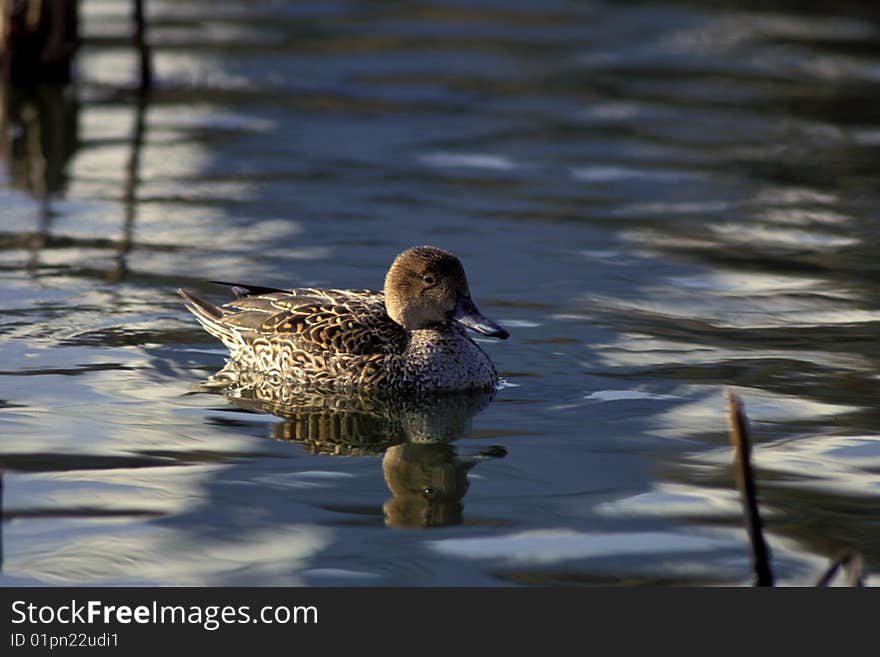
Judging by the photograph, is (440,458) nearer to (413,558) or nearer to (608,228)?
(413,558)

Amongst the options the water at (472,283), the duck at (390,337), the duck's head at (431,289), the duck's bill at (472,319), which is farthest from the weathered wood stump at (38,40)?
the duck's bill at (472,319)

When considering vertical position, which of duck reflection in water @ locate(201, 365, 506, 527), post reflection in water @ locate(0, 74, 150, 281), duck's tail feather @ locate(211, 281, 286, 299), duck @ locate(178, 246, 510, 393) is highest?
post reflection in water @ locate(0, 74, 150, 281)

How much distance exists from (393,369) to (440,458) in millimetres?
962

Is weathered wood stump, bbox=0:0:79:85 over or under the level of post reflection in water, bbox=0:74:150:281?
over

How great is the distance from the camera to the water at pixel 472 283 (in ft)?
22.1

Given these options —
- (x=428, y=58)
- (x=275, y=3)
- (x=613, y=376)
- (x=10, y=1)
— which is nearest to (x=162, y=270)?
(x=613, y=376)

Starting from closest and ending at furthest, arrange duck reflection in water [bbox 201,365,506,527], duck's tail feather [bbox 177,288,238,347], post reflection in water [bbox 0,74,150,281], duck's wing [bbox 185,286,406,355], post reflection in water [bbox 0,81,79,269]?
duck reflection in water [bbox 201,365,506,527] < duck's wing [bbox 185,286,406,355] < duck's tail feather [bbox 177,288,238,347] < post reflection in water [bbox 0,74,150,281] < post reflection in water [bbox 0,81,79,269]

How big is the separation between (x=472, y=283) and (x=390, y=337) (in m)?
2.16

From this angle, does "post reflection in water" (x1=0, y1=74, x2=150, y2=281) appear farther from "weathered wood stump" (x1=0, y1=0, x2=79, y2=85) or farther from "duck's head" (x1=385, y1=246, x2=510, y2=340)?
"duck's head" (x1=385, y1=246, x2=510, y2=340)

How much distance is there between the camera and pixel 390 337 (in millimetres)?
8672

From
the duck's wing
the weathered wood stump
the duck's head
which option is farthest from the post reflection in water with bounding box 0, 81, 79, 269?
the duck's head

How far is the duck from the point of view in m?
8.56

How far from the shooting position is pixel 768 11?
21.2 m

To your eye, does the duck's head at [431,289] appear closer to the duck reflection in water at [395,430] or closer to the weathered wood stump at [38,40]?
the duck reflection in water at [395,430]
